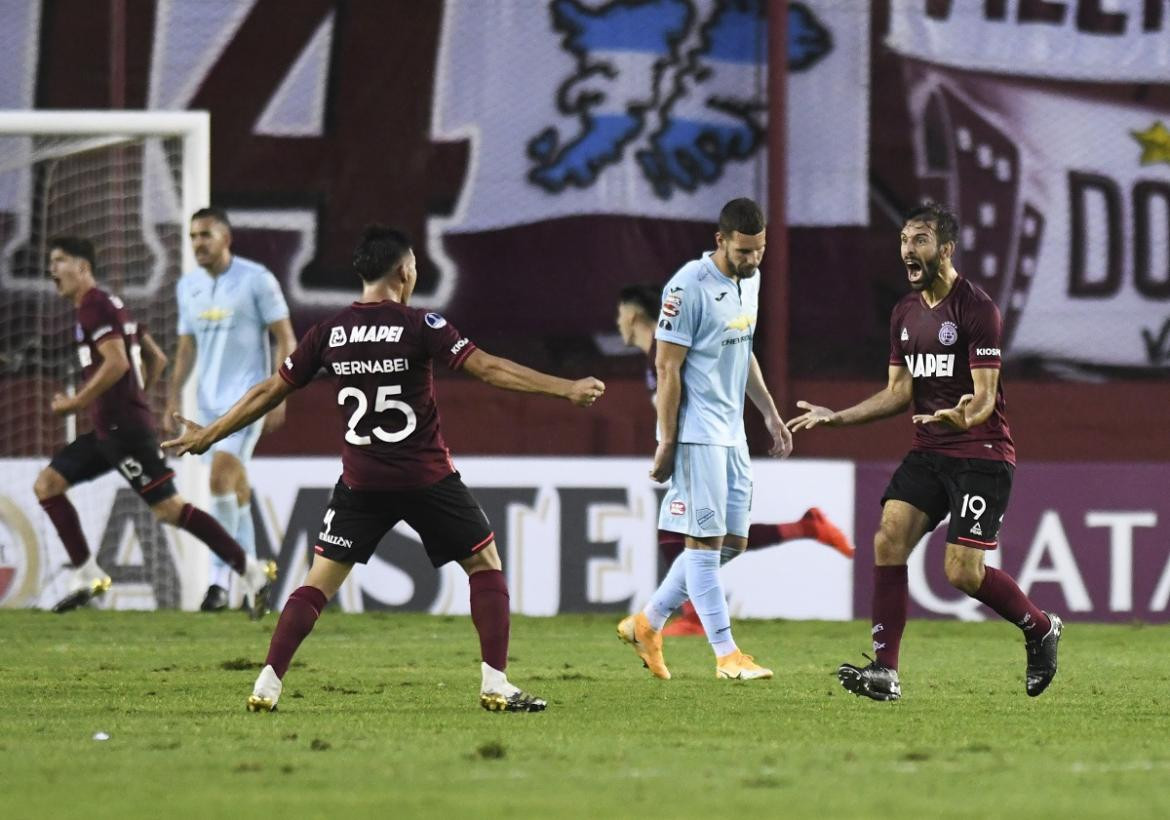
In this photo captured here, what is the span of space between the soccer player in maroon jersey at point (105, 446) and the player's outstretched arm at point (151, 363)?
157 mm

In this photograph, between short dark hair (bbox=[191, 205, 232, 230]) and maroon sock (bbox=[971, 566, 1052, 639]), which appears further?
short dark hair (bbox=[191, 205, 232, 230])

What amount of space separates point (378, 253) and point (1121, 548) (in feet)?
23.6

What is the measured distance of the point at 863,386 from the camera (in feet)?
53.0

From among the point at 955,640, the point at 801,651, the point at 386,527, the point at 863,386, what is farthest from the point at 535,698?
the point at 863,386

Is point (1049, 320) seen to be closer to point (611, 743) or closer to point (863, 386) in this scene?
point (863, 386)

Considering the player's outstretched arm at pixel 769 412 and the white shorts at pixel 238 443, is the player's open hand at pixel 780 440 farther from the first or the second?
the white shorts at pixel 238 443

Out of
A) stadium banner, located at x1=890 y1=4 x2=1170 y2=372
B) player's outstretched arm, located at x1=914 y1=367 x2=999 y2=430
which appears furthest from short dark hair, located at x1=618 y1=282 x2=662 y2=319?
stadium banner, located at x1=890 y1=4 x2=1170 y2=372

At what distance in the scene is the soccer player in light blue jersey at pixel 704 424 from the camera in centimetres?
890

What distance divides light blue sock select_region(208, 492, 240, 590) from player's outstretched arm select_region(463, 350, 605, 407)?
209 inches

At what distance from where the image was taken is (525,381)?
23.7 feet

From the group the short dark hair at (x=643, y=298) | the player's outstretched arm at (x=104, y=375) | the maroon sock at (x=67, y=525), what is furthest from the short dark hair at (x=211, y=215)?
the short dark hair at (x=643, y=298)

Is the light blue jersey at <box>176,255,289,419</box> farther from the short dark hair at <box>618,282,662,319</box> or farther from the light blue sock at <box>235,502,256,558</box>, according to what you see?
the short dark hair at <box>618,282,662,319</box>

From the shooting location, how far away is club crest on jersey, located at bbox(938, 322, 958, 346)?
7.91 metres

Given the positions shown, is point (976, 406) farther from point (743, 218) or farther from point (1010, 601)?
point (743, 218)
